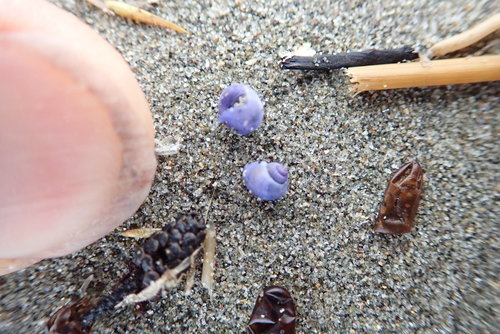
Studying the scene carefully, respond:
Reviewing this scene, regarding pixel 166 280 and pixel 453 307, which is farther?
pixel 453 307

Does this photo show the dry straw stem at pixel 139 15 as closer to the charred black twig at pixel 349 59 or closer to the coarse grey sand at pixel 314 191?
the coarse grey sand at pixel 314 191

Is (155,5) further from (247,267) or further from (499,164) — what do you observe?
(499,164)

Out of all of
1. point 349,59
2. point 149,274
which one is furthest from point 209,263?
point 349,59

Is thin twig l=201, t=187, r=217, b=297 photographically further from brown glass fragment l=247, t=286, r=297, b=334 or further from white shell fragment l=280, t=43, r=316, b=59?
white shell fragment l=280, t=43, r=316, b=59

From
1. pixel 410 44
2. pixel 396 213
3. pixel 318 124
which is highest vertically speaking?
pixel 410 44

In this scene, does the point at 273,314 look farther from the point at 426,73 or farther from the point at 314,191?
the point at 426,73

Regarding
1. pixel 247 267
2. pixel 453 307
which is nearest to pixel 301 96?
pixel 247 267
